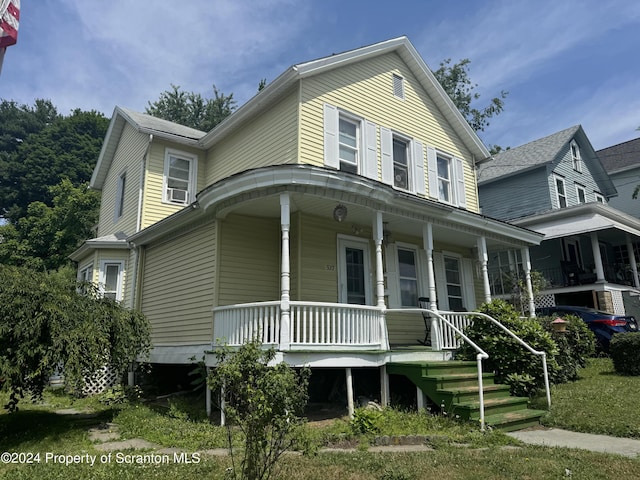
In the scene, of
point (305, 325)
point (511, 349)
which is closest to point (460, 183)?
point (511, 349)

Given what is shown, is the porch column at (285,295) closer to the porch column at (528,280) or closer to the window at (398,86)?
the window at (398,86)

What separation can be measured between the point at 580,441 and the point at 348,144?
25.3 ft

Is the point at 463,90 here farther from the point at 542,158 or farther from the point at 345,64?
the point at 345,64

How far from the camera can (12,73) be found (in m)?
5.34

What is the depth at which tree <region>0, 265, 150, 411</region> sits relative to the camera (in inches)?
259

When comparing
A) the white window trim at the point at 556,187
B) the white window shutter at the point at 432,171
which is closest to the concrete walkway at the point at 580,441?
the white window shutter at the point at 432,171

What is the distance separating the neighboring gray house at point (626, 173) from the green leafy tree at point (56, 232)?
1245 inches

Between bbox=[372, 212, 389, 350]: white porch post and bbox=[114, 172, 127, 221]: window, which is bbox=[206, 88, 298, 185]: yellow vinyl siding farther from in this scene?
bbox=[114, 172, 127, 221]: window

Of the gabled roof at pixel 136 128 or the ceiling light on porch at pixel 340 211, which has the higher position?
the gabled roof at pixel 136 128

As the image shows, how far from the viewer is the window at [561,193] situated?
2165 centimetres

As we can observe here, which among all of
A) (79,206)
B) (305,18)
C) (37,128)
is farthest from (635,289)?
(37,128)

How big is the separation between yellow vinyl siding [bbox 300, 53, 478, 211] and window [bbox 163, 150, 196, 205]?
488 cm

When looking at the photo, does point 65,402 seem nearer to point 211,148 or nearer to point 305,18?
point 211,148

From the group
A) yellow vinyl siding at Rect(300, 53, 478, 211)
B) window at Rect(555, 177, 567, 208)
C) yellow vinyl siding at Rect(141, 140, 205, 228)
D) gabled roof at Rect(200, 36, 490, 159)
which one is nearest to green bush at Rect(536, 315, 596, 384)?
yellow vinyl siding at Rect(300, 53, 478, 211)
